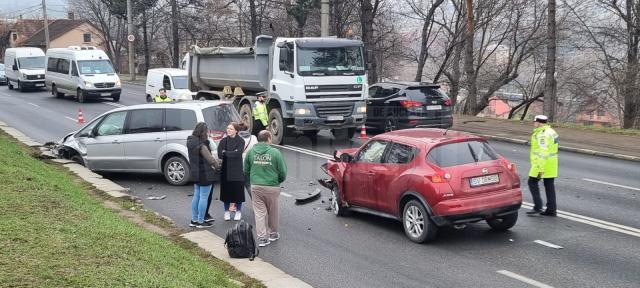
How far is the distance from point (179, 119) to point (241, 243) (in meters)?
5.83

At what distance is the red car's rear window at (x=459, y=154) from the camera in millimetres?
8539

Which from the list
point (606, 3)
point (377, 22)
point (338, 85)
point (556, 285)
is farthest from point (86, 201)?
point (377, 22)

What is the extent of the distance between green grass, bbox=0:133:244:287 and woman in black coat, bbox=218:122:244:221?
58.7 inches

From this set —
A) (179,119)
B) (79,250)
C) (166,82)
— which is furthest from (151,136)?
(166,82)

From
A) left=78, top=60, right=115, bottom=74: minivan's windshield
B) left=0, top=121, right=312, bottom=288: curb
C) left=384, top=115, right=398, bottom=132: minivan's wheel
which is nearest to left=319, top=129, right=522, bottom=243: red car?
left=0, top=121, right=312, bottom=288: curb

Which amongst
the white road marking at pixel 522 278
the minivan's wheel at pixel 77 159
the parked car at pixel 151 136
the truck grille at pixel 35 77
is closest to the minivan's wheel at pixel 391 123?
the parked car at pixel 151 136

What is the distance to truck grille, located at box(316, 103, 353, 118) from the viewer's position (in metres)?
17.2

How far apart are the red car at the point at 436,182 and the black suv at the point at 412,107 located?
30.7ft

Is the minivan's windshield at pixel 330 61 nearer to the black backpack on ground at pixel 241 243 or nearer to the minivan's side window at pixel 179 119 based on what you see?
the minivan's side window at pixel 179 119

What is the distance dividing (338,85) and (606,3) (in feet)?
60.2

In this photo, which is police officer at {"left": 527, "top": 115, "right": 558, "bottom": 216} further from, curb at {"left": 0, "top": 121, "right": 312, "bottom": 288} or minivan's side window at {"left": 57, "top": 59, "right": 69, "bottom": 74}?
minivan's side window at {"left": 57, "top": 59, "right": 69, "bottom": 74}

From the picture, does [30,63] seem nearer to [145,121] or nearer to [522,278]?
[145,121]

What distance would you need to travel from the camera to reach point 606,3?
2958cm

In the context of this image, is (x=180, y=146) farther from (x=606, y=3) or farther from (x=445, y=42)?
(x=445, y=42)
